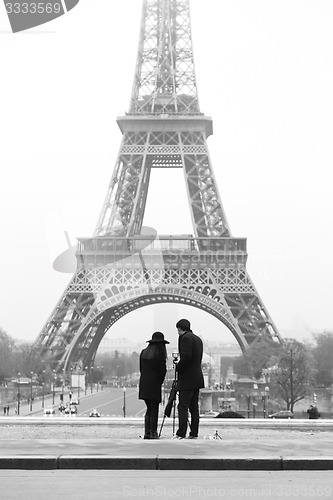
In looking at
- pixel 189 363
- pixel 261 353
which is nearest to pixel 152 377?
pixel 189 363

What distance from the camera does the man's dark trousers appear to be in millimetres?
10758

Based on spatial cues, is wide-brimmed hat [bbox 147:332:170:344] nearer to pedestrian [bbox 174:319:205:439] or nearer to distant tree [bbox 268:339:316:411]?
pedestrian [bbox 174:319:205:439]

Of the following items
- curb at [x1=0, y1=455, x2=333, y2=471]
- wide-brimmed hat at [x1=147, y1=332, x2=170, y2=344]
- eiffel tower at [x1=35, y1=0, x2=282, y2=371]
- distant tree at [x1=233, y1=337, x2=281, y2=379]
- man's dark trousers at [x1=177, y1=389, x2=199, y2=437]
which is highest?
eiffel tower at [x1=35, y1=0, x2=282, y2=371]

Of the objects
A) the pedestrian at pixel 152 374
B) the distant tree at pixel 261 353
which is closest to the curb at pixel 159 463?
the pedestrian at pixel 152 374

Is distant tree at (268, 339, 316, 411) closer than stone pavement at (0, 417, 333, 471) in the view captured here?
No

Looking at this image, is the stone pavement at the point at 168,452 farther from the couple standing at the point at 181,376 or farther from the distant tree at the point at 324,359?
the distant tree at the point at 324,359

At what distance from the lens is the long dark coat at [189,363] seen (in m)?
10.8

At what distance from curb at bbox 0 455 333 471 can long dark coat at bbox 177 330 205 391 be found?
243 centimetres

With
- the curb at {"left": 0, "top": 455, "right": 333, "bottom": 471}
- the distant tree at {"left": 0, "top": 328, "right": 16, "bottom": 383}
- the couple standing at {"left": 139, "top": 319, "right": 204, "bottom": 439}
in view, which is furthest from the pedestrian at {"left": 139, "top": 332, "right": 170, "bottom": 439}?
the distant tree at {"left": 0, "top": 328, "right": 16, "bottom": 383}

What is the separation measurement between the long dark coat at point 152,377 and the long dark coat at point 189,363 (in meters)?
0.32

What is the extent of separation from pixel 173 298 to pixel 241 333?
39.0 ft

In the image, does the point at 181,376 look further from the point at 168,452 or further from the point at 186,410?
the point at 168,452
